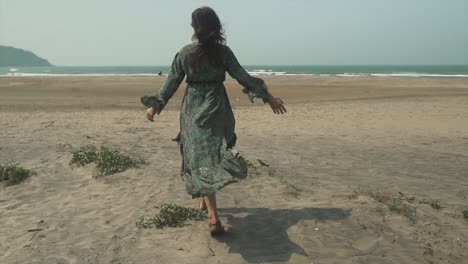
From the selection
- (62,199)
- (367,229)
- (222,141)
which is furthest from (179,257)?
(62,199)

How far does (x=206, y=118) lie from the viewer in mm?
4422

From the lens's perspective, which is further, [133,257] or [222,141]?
[222,141]

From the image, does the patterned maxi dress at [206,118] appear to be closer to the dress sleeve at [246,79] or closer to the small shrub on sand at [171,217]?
the dress sleeve at [246,79]

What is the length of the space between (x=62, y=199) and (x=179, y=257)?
2423 mm

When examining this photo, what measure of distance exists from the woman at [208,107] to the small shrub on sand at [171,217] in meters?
0.53

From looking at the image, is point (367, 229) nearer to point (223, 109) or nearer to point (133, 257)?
point (223, 109)

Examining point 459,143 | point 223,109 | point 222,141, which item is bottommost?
point 459,143

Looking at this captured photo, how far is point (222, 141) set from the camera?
4.50m

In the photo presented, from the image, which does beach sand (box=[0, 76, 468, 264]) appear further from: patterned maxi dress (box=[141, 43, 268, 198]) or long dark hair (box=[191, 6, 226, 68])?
long dark hair (box=[191, 6, 226, 68])

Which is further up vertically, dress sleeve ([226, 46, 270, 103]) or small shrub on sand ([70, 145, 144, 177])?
dress sleeve ([226, 46, 270, 103])

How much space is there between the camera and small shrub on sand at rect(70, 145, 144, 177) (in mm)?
6941

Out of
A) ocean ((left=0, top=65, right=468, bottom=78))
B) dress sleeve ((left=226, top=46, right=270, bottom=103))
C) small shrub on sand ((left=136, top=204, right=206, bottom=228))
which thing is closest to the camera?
dress sleeve ((left=226, top=46, right=270, bottom=103))

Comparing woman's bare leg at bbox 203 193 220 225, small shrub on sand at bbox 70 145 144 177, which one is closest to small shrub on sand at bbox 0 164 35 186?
small shrub on sand at bbox 70 145 144 177

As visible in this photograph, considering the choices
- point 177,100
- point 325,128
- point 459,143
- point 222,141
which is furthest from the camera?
point 177,100
